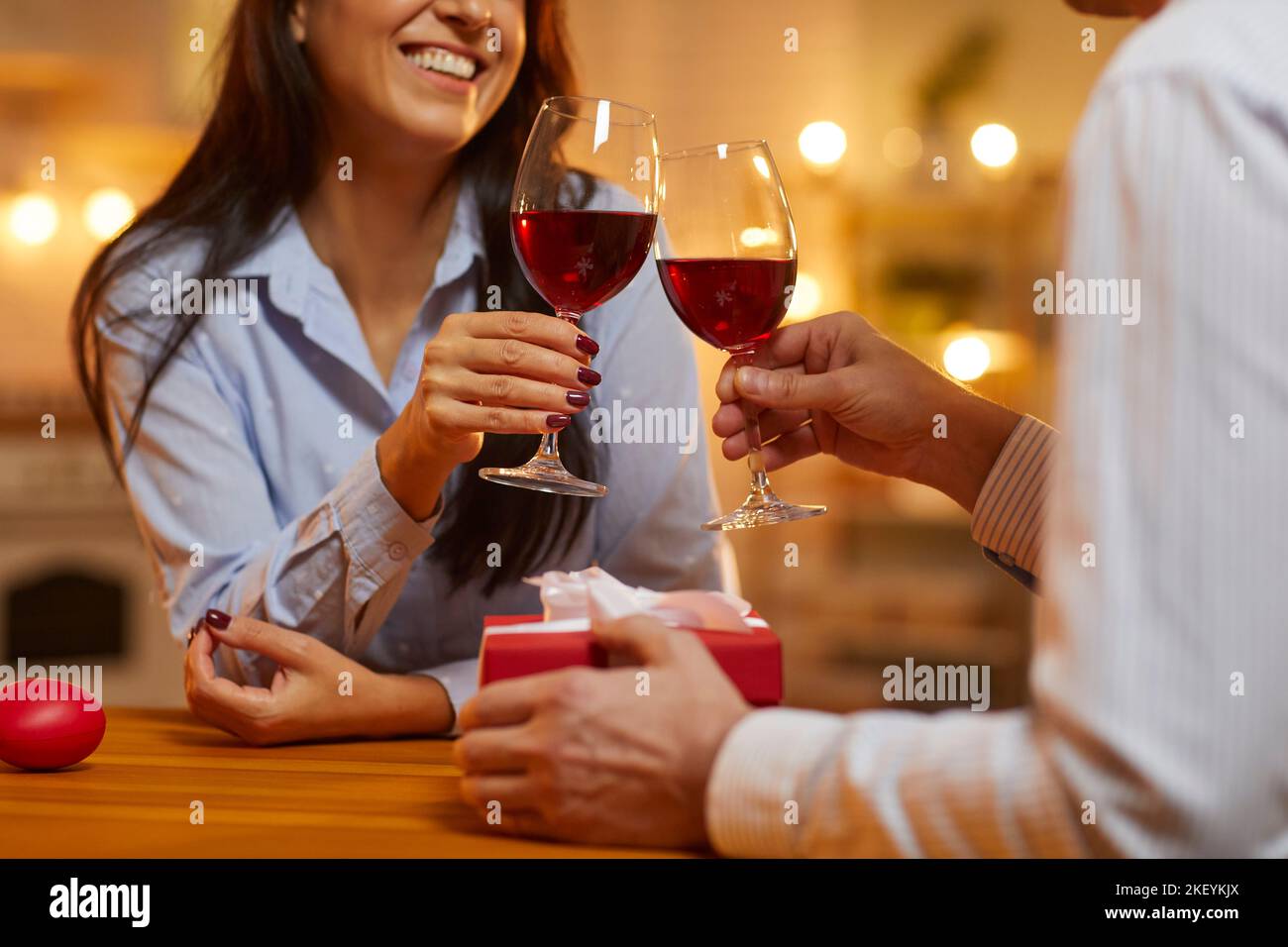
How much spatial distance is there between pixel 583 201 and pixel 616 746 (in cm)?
49

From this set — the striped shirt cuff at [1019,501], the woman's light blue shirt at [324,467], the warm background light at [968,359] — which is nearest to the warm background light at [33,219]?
the warm background light at [968,359]

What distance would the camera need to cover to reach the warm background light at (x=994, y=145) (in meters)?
4.44

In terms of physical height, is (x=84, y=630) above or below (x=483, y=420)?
below

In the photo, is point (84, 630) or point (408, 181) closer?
point (408, 181)

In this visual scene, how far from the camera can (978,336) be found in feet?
14.8

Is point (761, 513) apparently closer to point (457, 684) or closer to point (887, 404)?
point (887, 404)

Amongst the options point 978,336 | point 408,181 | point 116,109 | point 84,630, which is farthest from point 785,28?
point 408,181

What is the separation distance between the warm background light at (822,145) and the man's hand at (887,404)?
341 centimetres

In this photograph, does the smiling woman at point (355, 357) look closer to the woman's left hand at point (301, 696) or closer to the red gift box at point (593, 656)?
the woman's left hand at point (301, 696)

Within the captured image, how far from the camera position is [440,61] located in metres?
1.44

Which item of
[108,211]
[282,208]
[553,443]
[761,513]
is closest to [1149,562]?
[761,513]

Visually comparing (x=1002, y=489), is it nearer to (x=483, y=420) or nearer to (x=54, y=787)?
(x=483, y=420)

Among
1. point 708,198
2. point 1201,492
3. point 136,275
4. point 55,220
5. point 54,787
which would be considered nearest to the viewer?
point 1201,492
